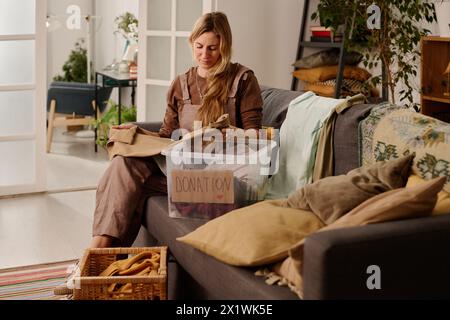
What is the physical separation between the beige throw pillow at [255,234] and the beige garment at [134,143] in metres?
0.93

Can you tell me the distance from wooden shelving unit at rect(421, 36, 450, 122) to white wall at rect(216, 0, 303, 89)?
130 cm

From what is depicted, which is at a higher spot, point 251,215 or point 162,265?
point 251,215

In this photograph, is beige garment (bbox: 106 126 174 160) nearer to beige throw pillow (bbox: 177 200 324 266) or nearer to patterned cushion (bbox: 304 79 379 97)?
beige throw pillow (bbox: 177 200 324 266)

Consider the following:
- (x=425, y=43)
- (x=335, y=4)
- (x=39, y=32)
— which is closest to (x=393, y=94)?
(x=425, y=43)

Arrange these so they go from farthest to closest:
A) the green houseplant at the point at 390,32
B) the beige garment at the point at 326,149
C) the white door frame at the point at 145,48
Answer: the white door frame at the point at 145,48 < the green houseplant at the point at 390,32 < the beige garment at the point at 326,149

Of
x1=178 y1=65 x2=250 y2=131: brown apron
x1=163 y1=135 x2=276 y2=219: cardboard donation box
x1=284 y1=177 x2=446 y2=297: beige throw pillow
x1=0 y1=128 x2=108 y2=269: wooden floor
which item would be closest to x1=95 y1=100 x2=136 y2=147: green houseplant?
x1=0 y1=128 x2=108 y2=269: wooden floor

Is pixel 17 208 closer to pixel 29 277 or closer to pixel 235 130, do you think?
pixel 29 277

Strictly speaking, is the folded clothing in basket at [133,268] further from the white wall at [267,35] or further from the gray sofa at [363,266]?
the white wall at [267,35]

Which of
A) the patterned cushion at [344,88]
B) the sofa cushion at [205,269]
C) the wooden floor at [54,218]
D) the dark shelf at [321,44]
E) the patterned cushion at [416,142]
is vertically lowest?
the wooden floor at [54,218]

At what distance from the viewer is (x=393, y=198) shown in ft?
7.16

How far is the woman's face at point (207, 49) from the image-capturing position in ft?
11.3

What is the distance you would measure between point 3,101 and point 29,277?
6.27ft

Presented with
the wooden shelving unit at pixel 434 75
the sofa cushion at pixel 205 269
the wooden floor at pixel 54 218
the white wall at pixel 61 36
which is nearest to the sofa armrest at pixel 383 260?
the sofa cushion at pixel 205 269

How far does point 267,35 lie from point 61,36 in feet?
12.1
